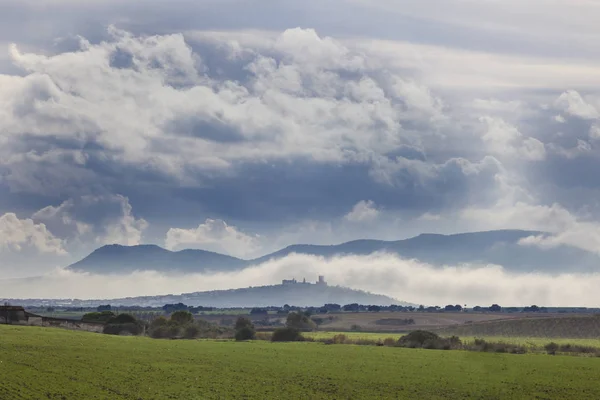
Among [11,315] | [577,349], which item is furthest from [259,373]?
[11,315]

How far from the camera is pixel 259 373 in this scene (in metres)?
112

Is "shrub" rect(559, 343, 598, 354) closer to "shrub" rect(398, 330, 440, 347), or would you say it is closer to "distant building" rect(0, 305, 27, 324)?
"shrub" rect(398, 330, 440, 347)

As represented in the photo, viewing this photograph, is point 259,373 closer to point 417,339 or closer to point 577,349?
point 417,339

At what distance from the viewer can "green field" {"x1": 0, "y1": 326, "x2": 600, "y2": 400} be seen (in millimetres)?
91875

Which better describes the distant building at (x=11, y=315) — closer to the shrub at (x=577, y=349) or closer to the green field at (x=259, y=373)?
the green field at (x=259, y=373)

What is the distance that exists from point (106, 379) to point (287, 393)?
17900 millimetres

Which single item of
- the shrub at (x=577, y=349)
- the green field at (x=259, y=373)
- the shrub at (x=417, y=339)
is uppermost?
the shrub at (x=417, y=339)

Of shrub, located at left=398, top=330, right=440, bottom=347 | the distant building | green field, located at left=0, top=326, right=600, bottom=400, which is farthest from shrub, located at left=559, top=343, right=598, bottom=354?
the distant building

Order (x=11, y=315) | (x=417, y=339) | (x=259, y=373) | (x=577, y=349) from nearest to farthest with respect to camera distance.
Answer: (x=259, y=373), (x=577, y=349), (x=417, y=339), (x=11, y=315)

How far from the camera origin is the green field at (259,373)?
9188 cm

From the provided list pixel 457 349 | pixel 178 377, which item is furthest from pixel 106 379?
pixel 457 349

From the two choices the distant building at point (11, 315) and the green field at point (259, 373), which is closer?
the green field at point (259, 373)

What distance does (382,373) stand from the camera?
379 ft

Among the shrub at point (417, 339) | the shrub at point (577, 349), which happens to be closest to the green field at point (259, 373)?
the shrub at point (577, 349)
